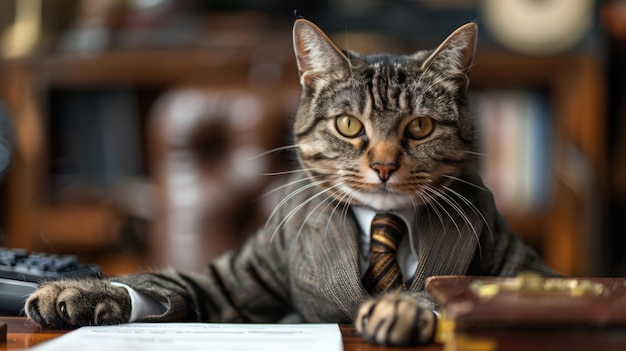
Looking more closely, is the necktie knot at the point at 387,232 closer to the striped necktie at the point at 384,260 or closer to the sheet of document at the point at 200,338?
the striped necktie at the point at 384,260

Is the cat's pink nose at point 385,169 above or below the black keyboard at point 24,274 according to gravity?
above

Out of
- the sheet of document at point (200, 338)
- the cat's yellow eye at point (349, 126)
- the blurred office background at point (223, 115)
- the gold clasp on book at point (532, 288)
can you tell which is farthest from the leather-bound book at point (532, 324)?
the blurred office background at point (223, 115)

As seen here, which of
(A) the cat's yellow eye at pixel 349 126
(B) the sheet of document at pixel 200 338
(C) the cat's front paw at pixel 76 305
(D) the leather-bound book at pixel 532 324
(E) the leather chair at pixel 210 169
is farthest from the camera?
(E) the leather chair at pixel 210 169

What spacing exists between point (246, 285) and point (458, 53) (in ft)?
1.33

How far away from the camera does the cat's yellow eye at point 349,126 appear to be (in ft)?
3.02

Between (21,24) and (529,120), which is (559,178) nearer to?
(529,120)

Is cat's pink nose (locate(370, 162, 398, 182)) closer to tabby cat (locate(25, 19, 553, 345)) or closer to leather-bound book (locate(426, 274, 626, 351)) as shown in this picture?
tabby cat (locate(25, 19, 553, 345))

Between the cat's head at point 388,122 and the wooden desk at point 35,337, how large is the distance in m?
0.18

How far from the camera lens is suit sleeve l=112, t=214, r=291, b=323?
0.98 meters

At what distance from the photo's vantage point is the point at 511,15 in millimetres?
2434

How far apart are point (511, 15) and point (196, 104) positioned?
1064 millimetres

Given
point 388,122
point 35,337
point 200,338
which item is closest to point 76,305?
point 35,337

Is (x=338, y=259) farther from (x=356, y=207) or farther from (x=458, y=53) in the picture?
(x=458, y=53)

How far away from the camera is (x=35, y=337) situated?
2.47ft
